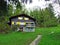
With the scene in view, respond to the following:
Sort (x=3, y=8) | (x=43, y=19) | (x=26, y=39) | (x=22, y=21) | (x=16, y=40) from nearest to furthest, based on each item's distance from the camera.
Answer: (x=3, y=8)
(x=16, y=40)
(x=26, y=39)
(x=22, y=21)
(x=43, y=19)

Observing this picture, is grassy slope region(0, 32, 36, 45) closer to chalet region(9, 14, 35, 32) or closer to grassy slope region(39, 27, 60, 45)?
grassy slope region(39, 27, 60, 45)

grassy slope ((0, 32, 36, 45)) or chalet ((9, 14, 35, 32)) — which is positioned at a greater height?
chalet ((9, 14, 35, 32))

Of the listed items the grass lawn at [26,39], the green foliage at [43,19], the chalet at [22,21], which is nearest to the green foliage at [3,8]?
the grass lawn at [26,39]

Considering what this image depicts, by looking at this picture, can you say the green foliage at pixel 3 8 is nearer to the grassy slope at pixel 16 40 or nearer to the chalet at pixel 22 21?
the grassy slope at pixel 16 40

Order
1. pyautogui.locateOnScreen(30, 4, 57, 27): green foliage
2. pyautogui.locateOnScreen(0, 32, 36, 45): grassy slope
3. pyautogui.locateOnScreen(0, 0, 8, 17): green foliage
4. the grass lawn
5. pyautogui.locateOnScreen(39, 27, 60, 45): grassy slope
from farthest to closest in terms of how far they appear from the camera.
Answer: pyautogui.locateOnScreen(30, 4, 57, 27): green foliage, pyautogui.locateOnScreen(0, 32, 36, 45): grassy slope, the grass lawn, pyautogui.locateOnScreen(39, 27, 60, 45): grassy slope, pyautogui.locateOnScreen(0, 0, 8, 17): green foliage

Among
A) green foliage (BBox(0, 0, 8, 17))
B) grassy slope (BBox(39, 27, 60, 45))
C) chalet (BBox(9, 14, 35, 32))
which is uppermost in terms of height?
green foliage (BBox(0, 0, 8, 17))

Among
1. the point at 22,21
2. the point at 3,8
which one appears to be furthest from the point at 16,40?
the point at 22,21

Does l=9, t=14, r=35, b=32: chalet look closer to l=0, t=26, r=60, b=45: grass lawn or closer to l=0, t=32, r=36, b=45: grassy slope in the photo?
l=0, t=26, r=60, b=45: grass lawn

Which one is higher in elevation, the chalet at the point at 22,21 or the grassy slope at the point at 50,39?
the chalet at the point at 22,21

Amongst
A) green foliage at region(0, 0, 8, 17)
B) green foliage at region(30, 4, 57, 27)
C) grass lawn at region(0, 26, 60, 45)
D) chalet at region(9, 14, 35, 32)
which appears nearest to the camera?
green foliage at region(0, 0, 8, 17)

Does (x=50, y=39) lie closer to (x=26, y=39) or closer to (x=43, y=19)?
(x=26, y=39)

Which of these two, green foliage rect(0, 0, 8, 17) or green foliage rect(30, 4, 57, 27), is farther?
green foliage rect(30, 4, 57, 27)

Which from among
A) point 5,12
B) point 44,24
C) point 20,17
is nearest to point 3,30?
point 20,17

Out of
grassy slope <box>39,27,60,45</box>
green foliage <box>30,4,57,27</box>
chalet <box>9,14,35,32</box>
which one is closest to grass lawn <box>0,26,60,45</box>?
grassy slope <box>39,27,60,45</box>
